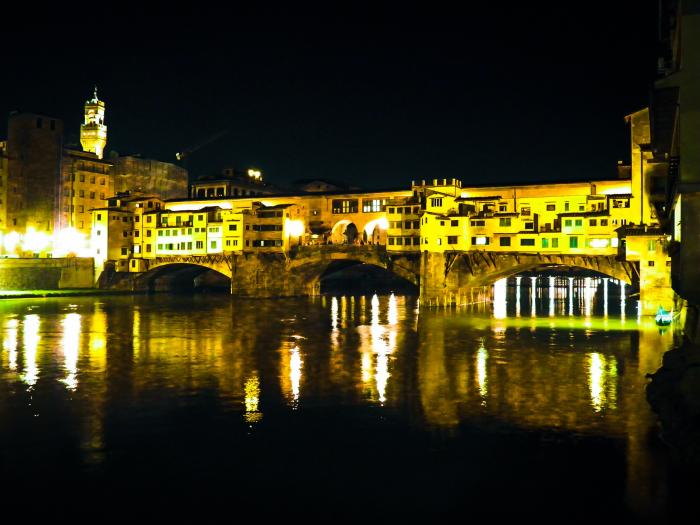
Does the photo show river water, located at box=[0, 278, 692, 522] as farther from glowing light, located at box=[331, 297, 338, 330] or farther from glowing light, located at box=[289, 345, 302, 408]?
glowing light, located at box=[331, 297, 338, 330]

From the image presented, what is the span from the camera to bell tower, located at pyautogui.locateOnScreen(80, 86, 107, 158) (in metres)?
113

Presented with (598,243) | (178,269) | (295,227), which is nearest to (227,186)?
(178,269)

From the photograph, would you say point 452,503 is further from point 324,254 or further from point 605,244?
point 324,254

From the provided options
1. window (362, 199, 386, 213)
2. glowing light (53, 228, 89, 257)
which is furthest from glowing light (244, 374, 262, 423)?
glowing light (53, 228, 89, 257)

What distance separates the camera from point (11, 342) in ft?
129

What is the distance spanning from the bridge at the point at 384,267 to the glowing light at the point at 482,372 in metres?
24.2

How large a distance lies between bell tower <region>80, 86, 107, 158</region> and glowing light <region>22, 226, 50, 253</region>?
23.1 metres

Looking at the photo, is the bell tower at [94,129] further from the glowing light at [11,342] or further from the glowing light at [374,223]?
the glowing light at [11,342]

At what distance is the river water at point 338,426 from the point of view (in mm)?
14898

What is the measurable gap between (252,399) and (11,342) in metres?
22.8

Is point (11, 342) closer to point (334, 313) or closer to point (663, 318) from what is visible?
point (334, 313)

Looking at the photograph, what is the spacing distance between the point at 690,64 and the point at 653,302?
3609 centimetres

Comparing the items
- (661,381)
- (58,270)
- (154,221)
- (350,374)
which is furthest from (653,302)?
(58,270)

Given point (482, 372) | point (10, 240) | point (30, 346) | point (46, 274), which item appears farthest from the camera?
point (10, 240)
